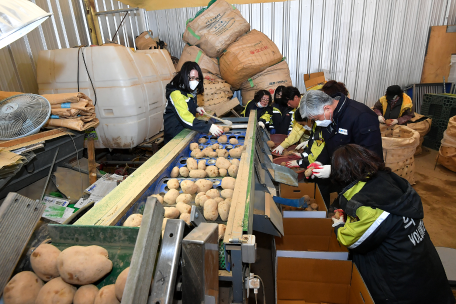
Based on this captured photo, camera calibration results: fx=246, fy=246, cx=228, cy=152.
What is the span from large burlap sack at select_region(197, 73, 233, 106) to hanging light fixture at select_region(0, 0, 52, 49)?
293 cm

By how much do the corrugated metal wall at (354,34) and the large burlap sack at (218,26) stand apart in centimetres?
142

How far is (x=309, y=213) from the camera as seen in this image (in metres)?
2.07

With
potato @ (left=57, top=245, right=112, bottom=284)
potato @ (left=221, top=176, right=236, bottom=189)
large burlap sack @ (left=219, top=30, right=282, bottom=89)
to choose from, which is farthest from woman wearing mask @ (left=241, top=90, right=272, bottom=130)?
potato @ (left=57, top=245, right=112, bottom=284)

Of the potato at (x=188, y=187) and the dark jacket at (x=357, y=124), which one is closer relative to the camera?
the potato at (x=188, y=187)

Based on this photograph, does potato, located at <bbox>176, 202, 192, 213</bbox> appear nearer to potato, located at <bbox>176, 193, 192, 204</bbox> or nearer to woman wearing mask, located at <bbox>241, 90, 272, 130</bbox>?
potato, located at <bbox>176, 193, 192, 204</bbox>

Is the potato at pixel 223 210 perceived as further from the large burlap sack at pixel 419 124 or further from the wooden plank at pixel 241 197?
the large burlap sack at pixel 419 124

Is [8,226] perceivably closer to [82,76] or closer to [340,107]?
[340,107]

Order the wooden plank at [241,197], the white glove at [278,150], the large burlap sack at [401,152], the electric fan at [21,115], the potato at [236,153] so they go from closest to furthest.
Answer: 1. the wooden plank at [241,197]
2. the potato at [236,153]
3. the electric fan at [21,115]
4. the large burlap sack at [401,152]
5. the white glove at [278,150]

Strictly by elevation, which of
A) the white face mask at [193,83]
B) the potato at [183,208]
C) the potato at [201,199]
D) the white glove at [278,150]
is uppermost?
the white face mask at [193,83]

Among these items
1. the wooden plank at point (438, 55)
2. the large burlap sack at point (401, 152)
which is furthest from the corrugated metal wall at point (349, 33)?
the large burlap sack at point (401, 152)

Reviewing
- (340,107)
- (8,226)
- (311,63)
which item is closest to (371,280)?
(340,107)

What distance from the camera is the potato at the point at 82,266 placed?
76cm

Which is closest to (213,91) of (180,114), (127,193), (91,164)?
(180,114)

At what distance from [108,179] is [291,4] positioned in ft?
16.6
